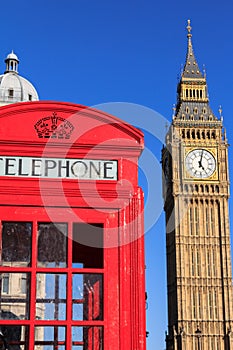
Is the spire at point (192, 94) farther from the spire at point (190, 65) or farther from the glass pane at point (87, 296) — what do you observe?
the glass pane at point (87, 296)

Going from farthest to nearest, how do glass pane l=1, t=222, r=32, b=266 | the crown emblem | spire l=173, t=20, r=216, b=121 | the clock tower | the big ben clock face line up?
spire l=173, t=20, r=216, b=121
the big ben clock face
the clock tower
the crown emblem
glass pane l=1, t=222, r=32, b=266

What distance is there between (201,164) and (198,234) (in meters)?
6.52

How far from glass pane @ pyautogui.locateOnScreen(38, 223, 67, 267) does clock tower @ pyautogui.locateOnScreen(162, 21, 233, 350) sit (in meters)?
53.6

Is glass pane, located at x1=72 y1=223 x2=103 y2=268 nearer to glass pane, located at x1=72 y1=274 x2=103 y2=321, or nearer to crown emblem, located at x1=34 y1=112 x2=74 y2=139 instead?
glass pane, located at x1=72 y1=274 x2=103 y2=321

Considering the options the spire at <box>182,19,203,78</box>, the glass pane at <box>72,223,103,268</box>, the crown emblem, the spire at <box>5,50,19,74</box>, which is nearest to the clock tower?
the spire at <box>182,19,203,78</box>

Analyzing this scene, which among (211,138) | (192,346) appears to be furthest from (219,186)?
(192,346)

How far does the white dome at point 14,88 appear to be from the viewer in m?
27.6

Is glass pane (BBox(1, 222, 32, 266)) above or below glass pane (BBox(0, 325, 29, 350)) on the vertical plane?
above

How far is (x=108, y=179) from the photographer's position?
6.56m

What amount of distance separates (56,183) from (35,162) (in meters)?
0.30

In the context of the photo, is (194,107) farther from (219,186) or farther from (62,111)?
(62,111)

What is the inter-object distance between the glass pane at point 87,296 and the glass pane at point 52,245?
0.23 m

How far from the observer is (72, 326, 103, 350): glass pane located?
6083 mm

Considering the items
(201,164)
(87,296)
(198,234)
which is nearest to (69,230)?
(87,296)
